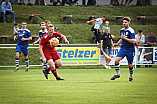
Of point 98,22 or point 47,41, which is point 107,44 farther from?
point 47,41

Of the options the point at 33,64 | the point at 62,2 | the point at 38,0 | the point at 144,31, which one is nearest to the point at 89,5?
the point at 62,2

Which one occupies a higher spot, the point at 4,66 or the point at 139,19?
the point at 139,19

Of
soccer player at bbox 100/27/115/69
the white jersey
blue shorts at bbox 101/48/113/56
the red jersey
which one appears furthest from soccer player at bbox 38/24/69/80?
the white jersey

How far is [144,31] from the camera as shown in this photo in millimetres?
28656

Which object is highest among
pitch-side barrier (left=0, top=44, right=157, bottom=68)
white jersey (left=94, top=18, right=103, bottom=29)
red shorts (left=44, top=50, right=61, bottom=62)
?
white jersey (left=94, top=18, right=103, bottom=29)

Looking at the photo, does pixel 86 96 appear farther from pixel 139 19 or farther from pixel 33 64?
pixel 139 19

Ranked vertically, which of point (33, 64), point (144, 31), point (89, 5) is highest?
point (89, 5)

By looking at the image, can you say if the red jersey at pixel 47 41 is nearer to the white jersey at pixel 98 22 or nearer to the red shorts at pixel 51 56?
the red shorts at pixel 51 56

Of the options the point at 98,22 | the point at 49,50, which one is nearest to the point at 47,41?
the point at 49,50

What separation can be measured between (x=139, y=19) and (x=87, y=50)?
37.1 feet

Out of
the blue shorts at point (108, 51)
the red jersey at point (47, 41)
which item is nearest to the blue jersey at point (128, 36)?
the red jersey at point (47, 41)

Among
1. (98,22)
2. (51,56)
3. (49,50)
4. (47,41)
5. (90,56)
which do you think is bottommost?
(90,56)

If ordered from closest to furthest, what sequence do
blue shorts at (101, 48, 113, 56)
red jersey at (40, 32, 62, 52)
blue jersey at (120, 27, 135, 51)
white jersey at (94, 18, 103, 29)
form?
blue jersey at (120, 27, 135, 51), red jersey at (40, 32, 62, 52), blue shorts at (101, 48, 113, 56), white jersey at (94, 18, 103, 29)

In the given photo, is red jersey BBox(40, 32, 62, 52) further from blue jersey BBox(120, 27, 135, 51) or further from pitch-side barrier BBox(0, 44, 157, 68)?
pitch-side barrier BBox(0, 44, 157, 68)
